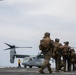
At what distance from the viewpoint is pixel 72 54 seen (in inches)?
886

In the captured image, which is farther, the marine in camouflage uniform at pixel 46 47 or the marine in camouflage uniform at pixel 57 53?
the marine in camouflage uniform at pixel 57 53

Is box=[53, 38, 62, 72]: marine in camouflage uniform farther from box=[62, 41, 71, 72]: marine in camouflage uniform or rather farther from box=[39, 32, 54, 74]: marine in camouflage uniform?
box=[39, 32, 54, 74]: marine in camouflage uniform

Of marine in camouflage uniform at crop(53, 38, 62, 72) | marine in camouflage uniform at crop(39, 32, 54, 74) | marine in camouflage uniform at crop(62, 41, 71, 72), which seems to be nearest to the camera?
marine in camouflage uniform at crop(39, 32, 54, 74)

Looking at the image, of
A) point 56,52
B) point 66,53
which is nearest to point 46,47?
point 56,52

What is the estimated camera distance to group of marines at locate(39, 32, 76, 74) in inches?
623

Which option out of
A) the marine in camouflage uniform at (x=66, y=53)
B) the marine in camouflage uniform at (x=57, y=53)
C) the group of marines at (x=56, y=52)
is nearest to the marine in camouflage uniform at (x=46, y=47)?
the group of marines at (x=56, y=52)

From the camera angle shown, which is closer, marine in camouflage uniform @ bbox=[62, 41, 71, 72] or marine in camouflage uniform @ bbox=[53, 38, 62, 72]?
marine in camouflage uniform @ bbox=[53, 38, 62, 72]

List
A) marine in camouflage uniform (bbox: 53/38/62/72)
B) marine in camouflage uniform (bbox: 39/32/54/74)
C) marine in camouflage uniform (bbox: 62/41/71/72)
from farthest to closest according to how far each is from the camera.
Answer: marine in camouflage uniform (bbox: 62/41/71/72) < marine in camouflage uniform (bbox: 53/38/62/72) < marine in camouflage uniform (bbox: 39/32/54/74)

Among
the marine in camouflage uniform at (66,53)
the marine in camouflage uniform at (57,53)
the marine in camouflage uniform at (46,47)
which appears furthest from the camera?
the marine in camouflage uniform at (66,53)

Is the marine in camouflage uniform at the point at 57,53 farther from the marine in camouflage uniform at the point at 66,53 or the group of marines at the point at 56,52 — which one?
the marine in camouflage uniform at the point at 66,53

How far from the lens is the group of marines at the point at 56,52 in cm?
1581

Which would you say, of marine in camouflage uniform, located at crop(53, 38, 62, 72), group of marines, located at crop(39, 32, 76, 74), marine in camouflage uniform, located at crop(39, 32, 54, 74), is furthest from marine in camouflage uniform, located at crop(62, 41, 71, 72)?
marine in camouflage uniform, located at crop(39, 32, 54, 74)

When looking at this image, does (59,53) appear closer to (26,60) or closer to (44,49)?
(44,49)

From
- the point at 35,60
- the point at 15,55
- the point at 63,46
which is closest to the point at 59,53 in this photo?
the point at 63,46
